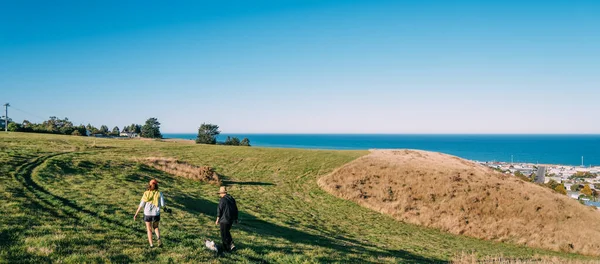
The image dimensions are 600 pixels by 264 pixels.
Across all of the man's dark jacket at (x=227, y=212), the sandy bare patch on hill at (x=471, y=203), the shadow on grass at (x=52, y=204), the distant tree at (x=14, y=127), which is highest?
the distant tree at (x=14, y=127)

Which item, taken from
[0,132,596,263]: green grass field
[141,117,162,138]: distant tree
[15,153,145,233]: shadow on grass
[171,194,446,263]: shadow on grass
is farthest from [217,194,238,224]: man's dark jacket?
[141,117,162,138]: distant tree

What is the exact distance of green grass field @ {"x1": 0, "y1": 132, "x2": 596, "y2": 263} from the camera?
1344 cm

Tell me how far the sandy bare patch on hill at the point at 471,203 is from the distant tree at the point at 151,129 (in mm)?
103537

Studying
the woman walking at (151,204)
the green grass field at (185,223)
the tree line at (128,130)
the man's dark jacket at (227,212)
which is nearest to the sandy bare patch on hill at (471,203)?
the green grass field at (185,223)

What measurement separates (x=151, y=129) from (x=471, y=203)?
4881 inches

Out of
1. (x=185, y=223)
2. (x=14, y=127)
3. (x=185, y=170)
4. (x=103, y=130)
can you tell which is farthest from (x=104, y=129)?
(x=185, y=223)

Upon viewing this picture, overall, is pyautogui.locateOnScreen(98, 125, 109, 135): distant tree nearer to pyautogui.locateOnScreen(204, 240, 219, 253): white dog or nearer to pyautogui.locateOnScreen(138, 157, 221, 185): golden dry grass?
pyautogui.locateOnScreen(138, 157, 221, 185): golden dry grass

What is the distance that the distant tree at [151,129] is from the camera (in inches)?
4983

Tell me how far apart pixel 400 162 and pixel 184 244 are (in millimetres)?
40986

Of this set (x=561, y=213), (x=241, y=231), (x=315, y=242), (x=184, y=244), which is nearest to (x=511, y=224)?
(x=561, y=213)

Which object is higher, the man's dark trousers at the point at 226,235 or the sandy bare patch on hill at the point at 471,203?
the man's dark trousers at the point at 226,235

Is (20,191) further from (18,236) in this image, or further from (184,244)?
(184,244)

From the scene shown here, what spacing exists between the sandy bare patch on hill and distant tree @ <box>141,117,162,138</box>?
10354 cm

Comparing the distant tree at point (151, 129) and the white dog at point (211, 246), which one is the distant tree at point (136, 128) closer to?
the distant tree at point (151, 129)
